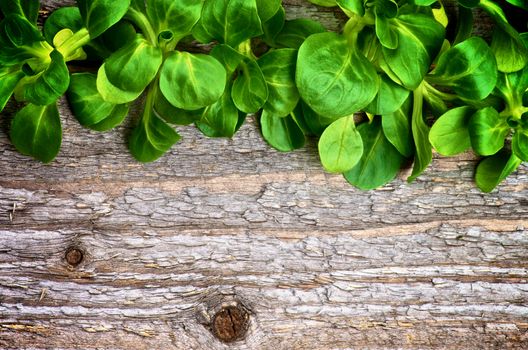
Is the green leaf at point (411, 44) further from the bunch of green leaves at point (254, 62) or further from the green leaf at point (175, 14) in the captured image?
the green leaf at point (175, 14)

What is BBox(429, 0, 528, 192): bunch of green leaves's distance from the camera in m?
0.87

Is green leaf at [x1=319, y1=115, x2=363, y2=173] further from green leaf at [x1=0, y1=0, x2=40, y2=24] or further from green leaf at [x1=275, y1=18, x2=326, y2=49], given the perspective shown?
green leaf at [x1=0, y1=0, x2=40, y2=24]

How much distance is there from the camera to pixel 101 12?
2.62ft

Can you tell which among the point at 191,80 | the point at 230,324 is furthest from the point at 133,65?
the point at 230,324

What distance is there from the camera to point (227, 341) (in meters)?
0.98

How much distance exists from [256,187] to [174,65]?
0.70ft

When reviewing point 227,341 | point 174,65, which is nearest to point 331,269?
point 227,341

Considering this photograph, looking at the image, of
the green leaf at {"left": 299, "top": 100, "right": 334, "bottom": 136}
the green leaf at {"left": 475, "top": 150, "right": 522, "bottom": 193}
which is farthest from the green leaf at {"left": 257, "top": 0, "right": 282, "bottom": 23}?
the green leaf at {"left": 475, "top": 150, "right": 522, "bottom": 193}

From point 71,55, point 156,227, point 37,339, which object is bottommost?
point 37,339

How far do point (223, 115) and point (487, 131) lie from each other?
1.03ft

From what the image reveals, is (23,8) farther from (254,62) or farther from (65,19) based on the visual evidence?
(254,62)

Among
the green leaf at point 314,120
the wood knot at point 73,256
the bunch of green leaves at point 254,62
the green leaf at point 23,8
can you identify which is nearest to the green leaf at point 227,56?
the bunch of green leaves at point 254,62

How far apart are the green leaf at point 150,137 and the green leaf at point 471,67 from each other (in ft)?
1.09

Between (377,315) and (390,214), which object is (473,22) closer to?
(390,214)
